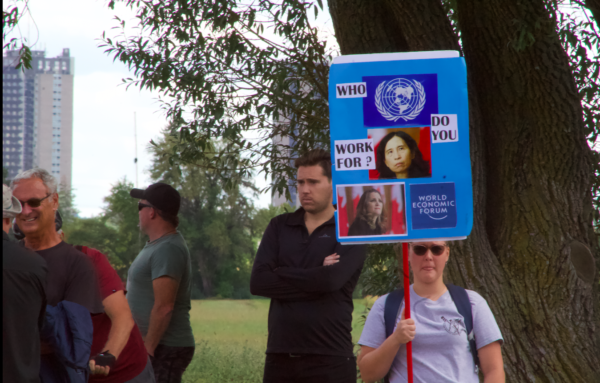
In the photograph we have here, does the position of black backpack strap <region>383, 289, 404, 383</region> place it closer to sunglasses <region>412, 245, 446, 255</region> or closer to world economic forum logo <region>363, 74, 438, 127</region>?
sunglasses <region>412, 245, 446, 255</region>

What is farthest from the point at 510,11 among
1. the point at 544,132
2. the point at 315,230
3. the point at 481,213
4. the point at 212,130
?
the point at 212,130

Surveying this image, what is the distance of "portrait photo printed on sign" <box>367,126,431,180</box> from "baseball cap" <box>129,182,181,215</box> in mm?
1619

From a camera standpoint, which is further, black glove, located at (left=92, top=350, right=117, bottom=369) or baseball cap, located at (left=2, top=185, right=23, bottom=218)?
black glove, located at (left=92, top=350, right=117, bottom=369)

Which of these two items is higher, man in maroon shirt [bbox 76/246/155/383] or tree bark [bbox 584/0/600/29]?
tree bark [bbox 584/0/600/29]

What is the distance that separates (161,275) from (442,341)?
5.75 ft

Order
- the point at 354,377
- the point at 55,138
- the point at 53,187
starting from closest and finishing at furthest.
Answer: the point at 53,187
the point at 354,377
the point at 55,138

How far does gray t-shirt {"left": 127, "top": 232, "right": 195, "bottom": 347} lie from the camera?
351cm

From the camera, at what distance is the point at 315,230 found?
319 cm

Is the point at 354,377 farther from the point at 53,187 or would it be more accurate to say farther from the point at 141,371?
the point at 53,187

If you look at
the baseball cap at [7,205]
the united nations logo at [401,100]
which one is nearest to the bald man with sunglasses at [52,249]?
the baseball cap at [7,205]

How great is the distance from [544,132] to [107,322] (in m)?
3.16

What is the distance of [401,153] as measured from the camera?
98.0 inches

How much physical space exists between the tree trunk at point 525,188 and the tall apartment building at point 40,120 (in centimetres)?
6731

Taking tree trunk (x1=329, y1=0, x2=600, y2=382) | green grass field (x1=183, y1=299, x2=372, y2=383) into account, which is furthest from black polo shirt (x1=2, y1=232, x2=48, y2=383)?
green grass field (x1=183, y1=299, x2=372, y2=383)
